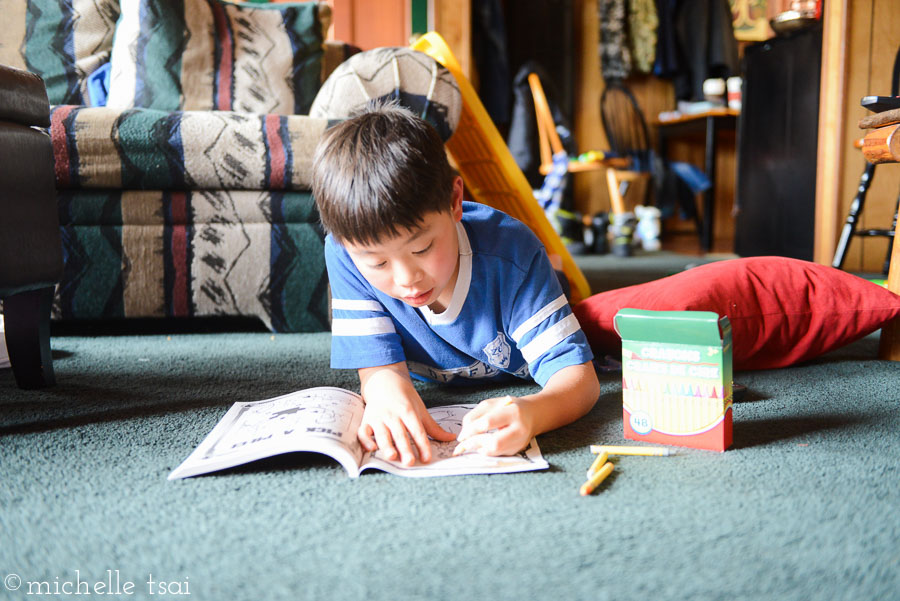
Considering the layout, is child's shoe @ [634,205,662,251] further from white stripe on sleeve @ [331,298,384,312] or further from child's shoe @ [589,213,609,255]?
white stripe on sleeve @ [331,298,384,312]

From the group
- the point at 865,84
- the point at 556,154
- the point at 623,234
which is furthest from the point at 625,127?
the point at 865,84

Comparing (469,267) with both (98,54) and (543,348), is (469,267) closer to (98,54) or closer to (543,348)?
(543,348)

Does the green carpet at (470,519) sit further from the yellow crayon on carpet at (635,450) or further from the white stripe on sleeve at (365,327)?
the white stripe on sleeve at (365,327)

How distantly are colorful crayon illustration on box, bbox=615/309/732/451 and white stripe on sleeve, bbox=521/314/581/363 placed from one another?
0.32 feet

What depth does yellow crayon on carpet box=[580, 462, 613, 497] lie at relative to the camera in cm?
60

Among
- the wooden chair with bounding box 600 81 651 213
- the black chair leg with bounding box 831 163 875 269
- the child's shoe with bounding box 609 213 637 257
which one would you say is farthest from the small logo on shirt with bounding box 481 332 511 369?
the wooden chair with bounding box 600 81 651 213

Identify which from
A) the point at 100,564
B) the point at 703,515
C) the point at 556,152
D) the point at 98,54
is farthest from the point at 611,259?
the point at 100,564

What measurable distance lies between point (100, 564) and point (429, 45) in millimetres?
1734

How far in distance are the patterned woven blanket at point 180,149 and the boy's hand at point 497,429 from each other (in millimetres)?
869

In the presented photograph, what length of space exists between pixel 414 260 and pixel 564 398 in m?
→ 0.23

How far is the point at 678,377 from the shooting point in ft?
2.28

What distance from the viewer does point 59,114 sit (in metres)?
1.33

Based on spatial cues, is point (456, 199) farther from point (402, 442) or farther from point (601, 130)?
point (601, 130)

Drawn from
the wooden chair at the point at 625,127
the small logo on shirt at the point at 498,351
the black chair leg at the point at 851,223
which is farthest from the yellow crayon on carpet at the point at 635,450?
the wooden chair at the point at 625,127
